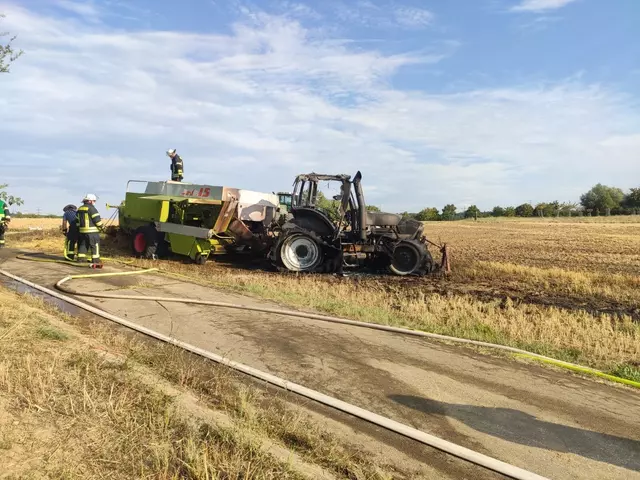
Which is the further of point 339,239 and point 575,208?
point 575,208

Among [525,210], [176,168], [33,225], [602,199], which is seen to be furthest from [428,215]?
[176,168]

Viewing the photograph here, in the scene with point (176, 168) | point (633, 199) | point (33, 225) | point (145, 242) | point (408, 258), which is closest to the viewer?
point (408, 258)

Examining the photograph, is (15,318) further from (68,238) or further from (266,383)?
(68,238)

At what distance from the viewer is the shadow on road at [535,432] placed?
352 cm

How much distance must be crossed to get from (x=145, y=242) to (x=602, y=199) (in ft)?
245

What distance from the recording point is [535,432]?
380 centimetres

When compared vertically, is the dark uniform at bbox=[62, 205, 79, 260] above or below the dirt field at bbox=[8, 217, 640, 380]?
above

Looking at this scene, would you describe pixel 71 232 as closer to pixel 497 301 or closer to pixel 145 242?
pixel 145 242

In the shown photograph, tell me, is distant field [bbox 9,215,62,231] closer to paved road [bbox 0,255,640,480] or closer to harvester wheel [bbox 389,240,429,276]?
harvester wheel [bbox 389,240,429,276]

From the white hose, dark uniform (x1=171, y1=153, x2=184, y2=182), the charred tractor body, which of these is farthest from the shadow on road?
dark uniform (x1=171, y1=153, x2=184, y2=182)

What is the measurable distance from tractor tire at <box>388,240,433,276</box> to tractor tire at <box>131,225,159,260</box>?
6.41 m

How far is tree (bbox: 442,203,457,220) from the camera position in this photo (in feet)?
244

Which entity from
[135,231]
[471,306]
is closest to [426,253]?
[471,306]

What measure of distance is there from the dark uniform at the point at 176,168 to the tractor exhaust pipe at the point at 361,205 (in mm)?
5545
